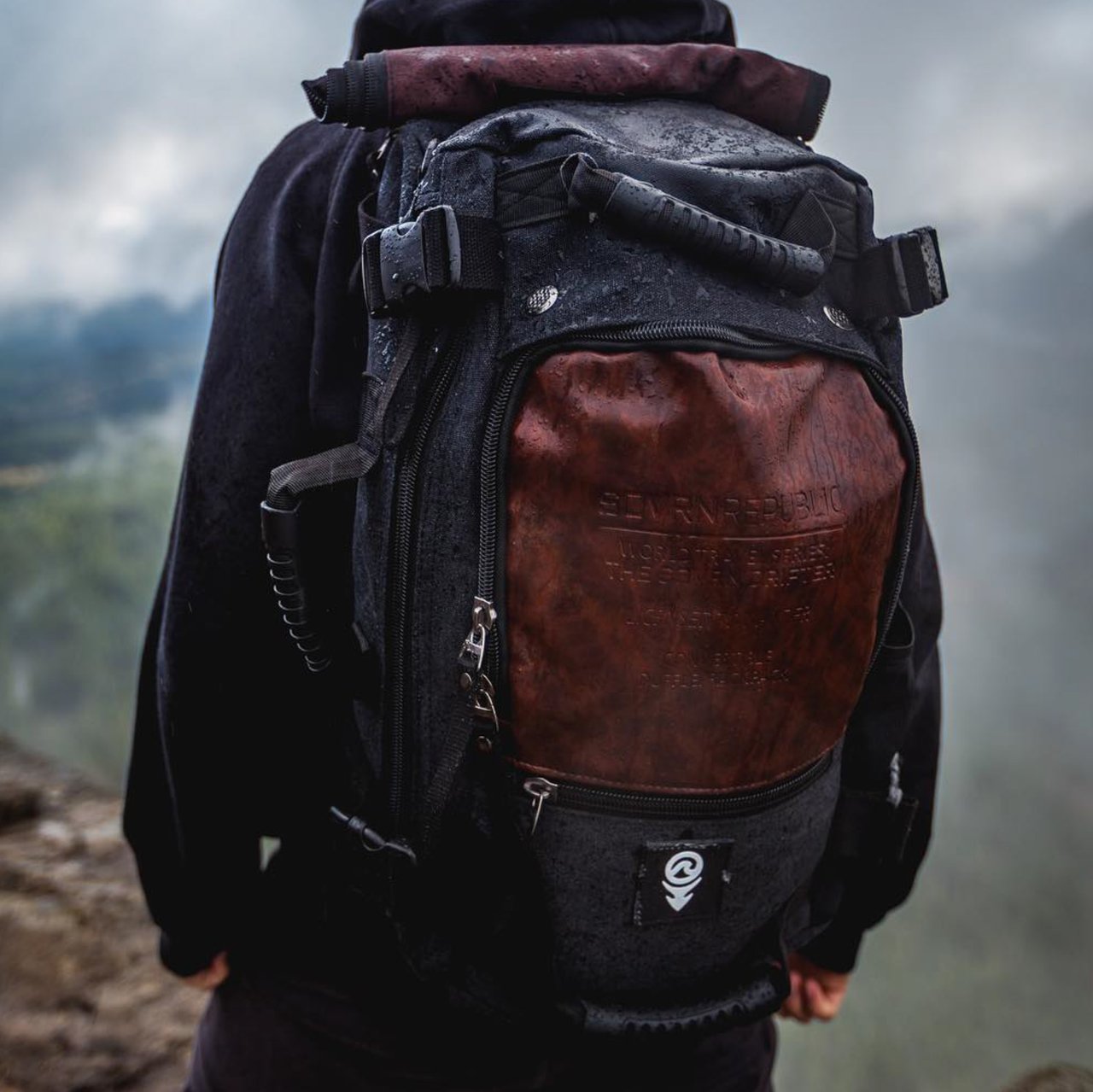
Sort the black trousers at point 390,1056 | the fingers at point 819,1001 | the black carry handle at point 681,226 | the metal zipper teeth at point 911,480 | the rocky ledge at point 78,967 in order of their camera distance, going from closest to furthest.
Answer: the black carry handle at point 681,226
the metal zipper teeth at point 911,480
the black trousers at point 390,1056
the fingers at point 819,1001
the rocky ledge at point 78,967

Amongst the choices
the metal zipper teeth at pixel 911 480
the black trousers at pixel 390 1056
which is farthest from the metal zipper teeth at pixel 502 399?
the black trousers at pixel 390 1056

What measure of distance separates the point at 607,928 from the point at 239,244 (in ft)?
2.15

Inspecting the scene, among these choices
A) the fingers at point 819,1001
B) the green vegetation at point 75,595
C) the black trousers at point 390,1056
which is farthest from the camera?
the green vegetation at point 75,595

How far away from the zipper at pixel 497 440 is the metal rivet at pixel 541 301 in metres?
0.03

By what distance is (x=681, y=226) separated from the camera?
0.58 meters

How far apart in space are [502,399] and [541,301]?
0.07 m

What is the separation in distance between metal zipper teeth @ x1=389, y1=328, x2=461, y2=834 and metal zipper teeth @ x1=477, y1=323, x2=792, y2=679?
0.17 ft

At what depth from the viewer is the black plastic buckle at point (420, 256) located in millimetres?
592

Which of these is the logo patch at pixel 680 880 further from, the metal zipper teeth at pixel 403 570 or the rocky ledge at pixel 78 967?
the rocky ledge at pixel 78 967

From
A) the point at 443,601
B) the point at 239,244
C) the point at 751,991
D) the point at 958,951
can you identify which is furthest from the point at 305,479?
the point at 958,951

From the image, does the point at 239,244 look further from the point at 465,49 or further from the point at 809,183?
the point at 809,183

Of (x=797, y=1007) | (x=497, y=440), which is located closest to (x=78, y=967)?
(x=797, y=1007)

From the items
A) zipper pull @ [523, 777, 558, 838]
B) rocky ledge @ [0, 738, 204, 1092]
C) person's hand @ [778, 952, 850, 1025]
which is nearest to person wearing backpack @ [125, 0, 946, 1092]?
zipper pull @ [523, 777, 558, 838]

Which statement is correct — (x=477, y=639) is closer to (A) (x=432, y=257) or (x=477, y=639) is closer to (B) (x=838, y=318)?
(A) (x=432, y=257)
